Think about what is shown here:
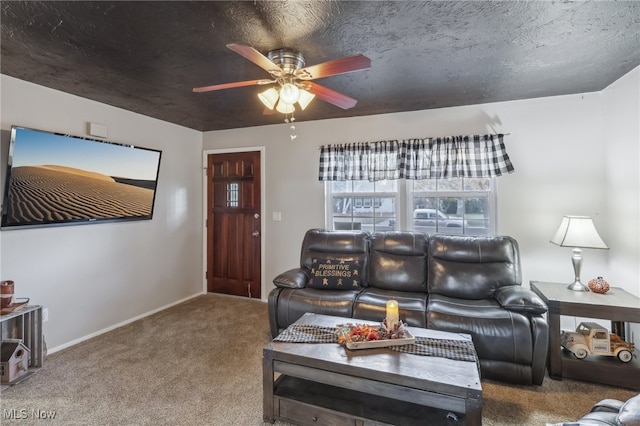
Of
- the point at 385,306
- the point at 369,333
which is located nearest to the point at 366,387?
the point at 369,333

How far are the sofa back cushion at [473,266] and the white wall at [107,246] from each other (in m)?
3.22

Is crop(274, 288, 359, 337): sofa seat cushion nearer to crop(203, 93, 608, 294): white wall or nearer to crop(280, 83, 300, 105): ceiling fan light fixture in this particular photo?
crop(280, 83, 300, 105): ceiling fan light fixture

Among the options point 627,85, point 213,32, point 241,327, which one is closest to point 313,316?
point 241,327

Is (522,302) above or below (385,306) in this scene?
above

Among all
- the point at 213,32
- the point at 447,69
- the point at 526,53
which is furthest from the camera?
the point at 447,69

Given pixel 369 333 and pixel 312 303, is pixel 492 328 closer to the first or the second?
pixel 369 333

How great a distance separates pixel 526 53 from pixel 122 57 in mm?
2818

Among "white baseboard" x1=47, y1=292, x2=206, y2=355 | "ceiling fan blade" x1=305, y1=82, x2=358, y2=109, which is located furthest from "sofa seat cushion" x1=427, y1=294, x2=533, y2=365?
"white baseboard" x1=47, y1=292, x2=206, y2=355

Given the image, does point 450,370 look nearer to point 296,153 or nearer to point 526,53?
point 526,53

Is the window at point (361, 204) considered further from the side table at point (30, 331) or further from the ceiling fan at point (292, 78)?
the side table at point (30, 331)

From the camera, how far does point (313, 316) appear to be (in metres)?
2.44

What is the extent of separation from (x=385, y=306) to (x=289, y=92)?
181 cm

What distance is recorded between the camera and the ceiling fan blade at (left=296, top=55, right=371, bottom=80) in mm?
1660

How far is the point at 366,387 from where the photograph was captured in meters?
1.67
